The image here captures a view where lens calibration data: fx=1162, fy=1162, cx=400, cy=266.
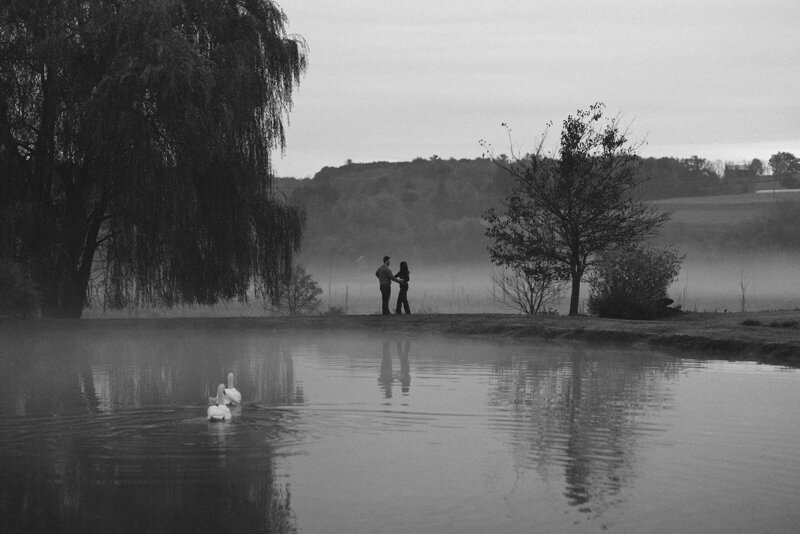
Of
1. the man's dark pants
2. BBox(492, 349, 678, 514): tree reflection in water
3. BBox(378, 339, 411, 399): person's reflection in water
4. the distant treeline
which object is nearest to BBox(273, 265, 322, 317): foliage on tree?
the man's dark pants

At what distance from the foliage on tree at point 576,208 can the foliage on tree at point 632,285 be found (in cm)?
56

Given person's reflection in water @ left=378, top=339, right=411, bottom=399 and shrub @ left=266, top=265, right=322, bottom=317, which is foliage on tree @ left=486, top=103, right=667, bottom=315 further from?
shrub @ left=266, top=265, right=322, bottom=317

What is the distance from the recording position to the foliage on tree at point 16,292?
28.2 meters

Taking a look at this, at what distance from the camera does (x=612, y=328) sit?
25.6 m

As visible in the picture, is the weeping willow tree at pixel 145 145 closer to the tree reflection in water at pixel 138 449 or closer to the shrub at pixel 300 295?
the tree reflection in water at pixel 138 449

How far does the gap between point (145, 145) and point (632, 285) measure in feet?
45.4

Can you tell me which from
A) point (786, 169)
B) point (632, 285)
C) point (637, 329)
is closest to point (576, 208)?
point (632, 285)

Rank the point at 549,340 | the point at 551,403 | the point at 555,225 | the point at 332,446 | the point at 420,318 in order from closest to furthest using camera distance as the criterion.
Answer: the point at 332,446 < the point at 551,403 < the point at 549,340 < the point at 420,318 < the point at 555,225

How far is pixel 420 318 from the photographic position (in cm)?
3047

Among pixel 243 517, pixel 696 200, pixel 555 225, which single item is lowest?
pixel 243 517

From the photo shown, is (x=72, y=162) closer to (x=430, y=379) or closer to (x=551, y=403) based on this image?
(x=430, y=379)

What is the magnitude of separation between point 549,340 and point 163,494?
17296mm

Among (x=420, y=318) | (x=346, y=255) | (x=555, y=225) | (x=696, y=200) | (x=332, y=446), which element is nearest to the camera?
(x=332, y=446)

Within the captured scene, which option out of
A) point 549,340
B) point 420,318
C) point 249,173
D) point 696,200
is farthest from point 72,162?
point 696,200
